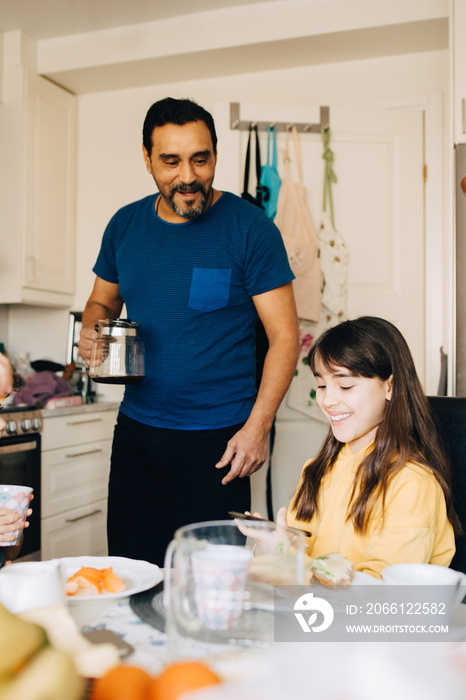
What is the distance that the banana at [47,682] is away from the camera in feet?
1.31

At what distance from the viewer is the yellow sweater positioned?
1014 millimetres

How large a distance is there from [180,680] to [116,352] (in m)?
1.20

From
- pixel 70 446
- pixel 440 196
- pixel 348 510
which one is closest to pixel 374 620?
pixel 348 510

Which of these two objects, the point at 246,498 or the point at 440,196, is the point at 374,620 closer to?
the point at 246,498

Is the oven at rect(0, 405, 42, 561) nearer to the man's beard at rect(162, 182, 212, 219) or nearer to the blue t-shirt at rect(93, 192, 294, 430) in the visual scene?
the blue t-shirt at rect(93, 192, 294, 430)

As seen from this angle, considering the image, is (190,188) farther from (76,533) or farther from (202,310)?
(76,533)

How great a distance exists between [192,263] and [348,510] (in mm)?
785

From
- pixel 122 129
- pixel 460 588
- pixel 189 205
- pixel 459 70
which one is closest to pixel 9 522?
pixel 460 588

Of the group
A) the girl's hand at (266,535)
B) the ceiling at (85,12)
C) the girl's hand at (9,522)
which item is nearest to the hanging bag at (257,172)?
the ceiling at (85,12)

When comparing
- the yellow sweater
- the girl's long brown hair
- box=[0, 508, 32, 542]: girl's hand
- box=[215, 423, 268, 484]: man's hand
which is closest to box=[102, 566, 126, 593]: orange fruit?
box=[0, 508, 32, 542]: girl's hand

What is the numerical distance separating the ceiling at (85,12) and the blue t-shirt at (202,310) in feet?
4.81

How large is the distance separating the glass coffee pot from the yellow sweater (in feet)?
1.80

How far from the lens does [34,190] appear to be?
9.91 feet

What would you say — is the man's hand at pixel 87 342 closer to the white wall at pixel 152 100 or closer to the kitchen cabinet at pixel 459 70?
the white wall at pixel 152 100
